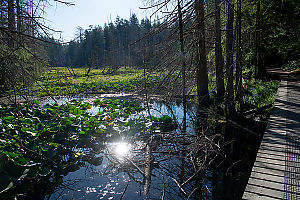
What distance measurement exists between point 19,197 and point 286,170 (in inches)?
156

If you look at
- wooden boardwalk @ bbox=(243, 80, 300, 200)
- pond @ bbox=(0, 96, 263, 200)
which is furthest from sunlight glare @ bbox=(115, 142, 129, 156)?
wooden boardwalk @ bbox=(243, 80, 300, 200)

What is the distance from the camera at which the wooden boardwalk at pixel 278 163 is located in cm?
231

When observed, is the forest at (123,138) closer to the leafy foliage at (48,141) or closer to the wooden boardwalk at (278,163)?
the leafy foliage at (48,141)

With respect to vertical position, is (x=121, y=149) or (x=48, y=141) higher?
(x=48, y=141)

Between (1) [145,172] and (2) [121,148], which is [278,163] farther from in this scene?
(2) [121,148]

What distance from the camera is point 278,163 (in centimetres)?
291

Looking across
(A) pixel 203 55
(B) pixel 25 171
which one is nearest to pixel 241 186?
(B) pixel 25 171

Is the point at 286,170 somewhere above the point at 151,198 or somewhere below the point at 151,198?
above

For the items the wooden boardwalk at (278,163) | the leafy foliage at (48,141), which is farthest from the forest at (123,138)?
the wooden boardwalk at (278,163)

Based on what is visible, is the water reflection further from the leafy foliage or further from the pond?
the leafy foliage

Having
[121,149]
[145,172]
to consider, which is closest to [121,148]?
[121,149]

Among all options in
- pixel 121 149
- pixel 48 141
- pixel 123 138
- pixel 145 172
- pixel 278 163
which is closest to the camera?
pixel 278 163

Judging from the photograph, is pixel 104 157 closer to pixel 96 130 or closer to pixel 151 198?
pixel 96 130

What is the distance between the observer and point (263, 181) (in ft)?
8.30
